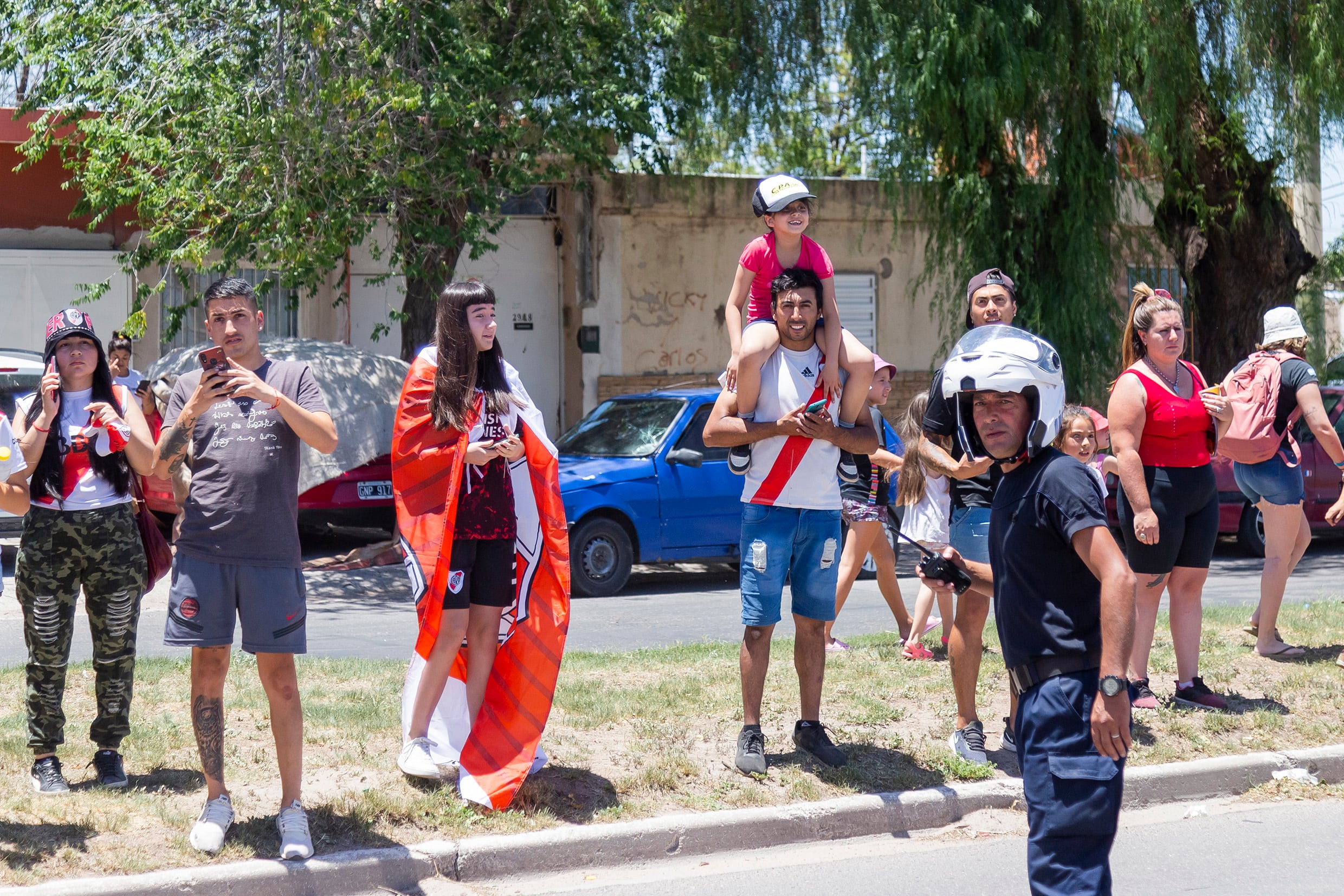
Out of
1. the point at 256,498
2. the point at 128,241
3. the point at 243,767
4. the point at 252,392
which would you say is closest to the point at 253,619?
the point at 256,498

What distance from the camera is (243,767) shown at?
5.59 metres

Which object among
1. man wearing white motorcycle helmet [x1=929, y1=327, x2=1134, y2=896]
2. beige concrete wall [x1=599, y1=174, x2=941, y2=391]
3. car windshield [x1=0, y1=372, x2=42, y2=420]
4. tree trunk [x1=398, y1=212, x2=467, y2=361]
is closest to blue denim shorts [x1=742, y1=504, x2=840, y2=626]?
man wearing white motorcycle helmet [x1=929, y1=327, x2=1134, y2=896]

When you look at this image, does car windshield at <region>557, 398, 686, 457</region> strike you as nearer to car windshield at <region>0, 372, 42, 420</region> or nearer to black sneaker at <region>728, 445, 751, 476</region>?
car windshield at <region>0, 372, 42, 420</region>

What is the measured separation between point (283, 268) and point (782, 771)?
8.01 m

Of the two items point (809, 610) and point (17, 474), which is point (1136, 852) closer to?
point (809, 610)

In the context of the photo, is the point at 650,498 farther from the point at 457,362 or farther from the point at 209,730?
the point at 209,730

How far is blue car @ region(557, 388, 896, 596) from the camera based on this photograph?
11.4 metres

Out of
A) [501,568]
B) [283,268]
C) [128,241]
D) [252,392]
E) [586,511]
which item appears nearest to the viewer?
[252,392]

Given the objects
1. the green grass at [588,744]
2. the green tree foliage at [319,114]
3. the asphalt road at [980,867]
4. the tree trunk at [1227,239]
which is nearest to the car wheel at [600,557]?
the green tree foliage at [319,114]

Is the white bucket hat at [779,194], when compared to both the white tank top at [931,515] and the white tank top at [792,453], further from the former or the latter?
the white tank top at [931,515]

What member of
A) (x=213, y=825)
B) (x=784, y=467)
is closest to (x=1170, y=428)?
(x=784, y=467)

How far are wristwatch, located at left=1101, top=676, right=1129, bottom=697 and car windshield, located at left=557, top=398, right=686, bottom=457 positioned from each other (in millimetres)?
8462

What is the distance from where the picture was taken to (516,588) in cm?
557

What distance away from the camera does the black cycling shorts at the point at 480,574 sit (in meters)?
5.34
